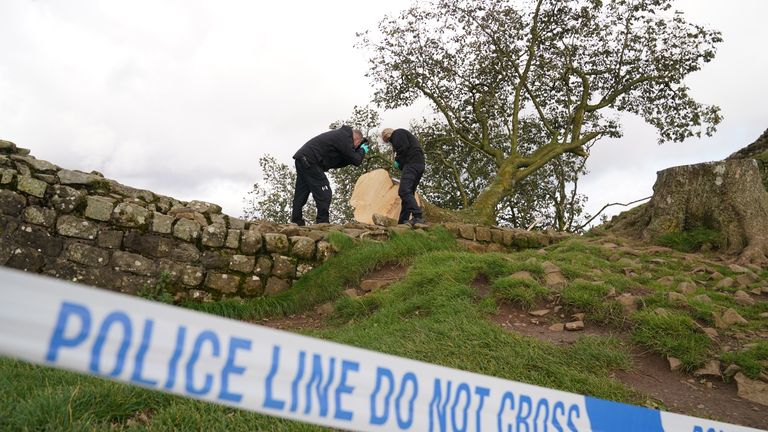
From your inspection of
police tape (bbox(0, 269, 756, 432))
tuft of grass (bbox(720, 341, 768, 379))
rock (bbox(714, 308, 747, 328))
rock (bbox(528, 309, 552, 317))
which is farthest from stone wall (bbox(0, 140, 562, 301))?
police tape (bbox(0, 269, 756, 432))

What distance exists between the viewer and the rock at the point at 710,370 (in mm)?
3533

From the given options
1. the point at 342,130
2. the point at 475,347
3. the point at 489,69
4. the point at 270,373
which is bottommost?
the point at 475,347

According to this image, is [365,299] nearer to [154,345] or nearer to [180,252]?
[180,252]

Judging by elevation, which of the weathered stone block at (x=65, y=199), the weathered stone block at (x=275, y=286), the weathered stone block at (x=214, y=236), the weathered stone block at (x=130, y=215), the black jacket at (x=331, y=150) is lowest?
the weathered stone block at (x=275, y=286)

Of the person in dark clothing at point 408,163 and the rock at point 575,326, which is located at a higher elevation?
the person in dark clothing at point 408,163

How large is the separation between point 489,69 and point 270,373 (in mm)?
14203

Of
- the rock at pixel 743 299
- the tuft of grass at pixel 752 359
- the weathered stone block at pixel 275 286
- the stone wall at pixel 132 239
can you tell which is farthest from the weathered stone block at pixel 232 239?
the rock at pixel 743 299

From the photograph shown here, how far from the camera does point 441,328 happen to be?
4195 millimetres

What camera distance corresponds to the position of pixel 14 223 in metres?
5.21

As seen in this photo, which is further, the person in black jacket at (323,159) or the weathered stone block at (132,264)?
the person in black jacket at (323,159)

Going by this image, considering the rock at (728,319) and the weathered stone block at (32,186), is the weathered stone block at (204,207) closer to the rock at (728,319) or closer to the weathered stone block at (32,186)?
the weathered stone block at (32,186)

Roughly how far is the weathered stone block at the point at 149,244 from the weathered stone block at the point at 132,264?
0.08m

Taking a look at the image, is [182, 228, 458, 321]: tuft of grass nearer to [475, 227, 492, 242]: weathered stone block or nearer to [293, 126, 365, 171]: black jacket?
[475, 227, 492, 242]: weathered stone block

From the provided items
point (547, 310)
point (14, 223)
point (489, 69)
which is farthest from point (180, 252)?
point (489, 69)
